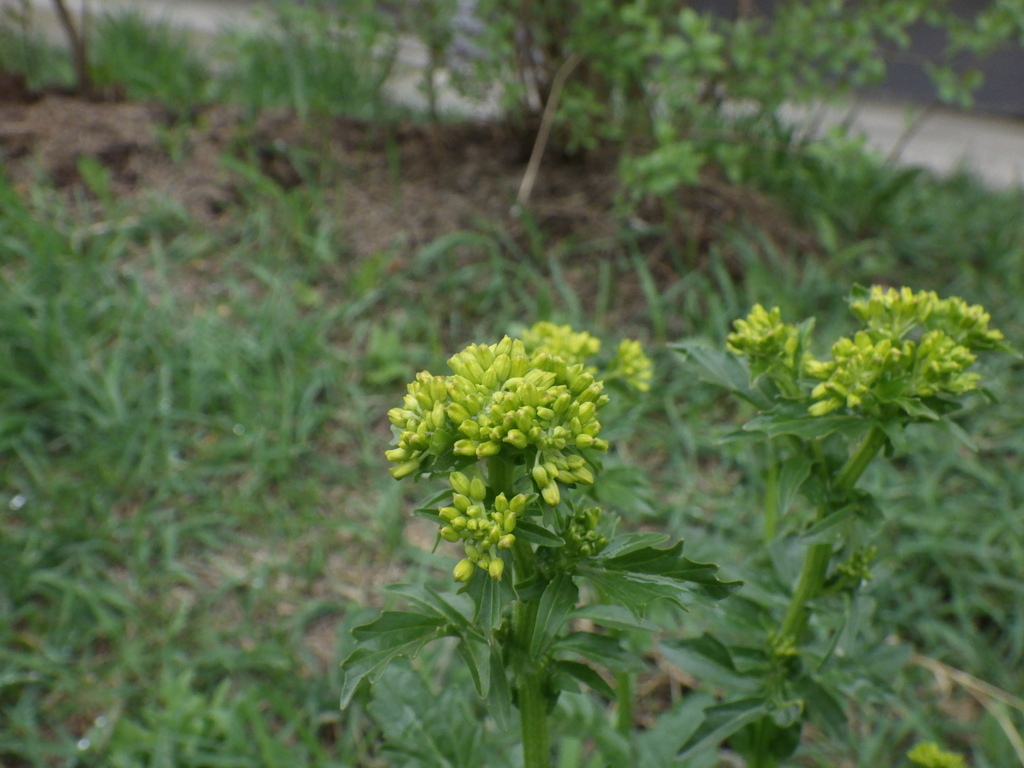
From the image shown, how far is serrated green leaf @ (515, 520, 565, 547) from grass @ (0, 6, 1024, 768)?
44 cm

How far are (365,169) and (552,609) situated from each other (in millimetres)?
3314

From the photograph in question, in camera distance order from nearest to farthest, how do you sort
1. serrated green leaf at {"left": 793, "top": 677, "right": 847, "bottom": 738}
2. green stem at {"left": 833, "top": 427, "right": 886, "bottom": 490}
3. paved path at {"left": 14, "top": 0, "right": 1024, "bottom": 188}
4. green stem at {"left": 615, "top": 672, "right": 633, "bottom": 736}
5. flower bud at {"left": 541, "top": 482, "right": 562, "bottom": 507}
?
flower bud at {"left": 541, "top": 482, "right": 562, "bottom": 507} → green stem at {"left": 833, "top": 427, "right": 886, "bottom": 490} → serrated green leaf at {"left": 793, "top": 677, "right": 847, "bottom": 738} → green stem at {"left": 615, "top": 672, "right": 633, "bottom": 736} → paved path at {"left": 14, "top": 0, "right": 1024, "bottom": 188}

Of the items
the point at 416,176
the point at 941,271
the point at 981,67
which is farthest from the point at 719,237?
the point at 981,67

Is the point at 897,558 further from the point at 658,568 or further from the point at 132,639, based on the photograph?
the point at 132,639

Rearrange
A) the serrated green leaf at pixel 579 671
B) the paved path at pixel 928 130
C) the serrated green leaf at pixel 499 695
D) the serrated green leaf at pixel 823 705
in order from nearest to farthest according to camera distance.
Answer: the serrated green leaf at pixel 499 695
the serrated green leaf at pixel 579 671
the serrated green leaf at pixel 823 705
the paved path at pixel 928 130

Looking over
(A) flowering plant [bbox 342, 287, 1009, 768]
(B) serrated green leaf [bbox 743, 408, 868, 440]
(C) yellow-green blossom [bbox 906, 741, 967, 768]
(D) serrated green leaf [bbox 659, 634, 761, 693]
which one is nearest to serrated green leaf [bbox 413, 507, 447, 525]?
(A) flowering plant [bbox 342, 287, 1009, 768]

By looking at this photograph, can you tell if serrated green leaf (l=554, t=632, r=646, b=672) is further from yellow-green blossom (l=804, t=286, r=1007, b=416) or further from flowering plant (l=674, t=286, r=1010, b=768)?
yellow-green blossom (l=804, t=286, r=1007, b=416)

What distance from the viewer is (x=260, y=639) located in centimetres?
247

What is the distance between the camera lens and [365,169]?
13.4 feet

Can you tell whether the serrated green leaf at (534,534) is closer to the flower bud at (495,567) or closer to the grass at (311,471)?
the flower bud at (495,567)

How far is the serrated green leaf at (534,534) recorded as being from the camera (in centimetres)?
111

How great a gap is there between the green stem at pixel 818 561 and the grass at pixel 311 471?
17cm

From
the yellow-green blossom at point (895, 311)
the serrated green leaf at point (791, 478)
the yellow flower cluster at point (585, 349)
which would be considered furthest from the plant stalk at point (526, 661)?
the yellow-green blossom at point (895, 311)

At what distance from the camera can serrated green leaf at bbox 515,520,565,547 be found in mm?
1109
